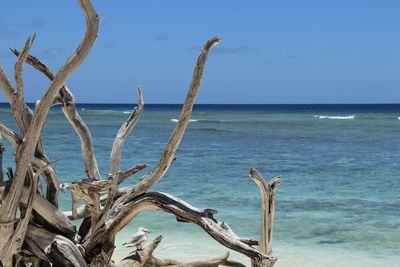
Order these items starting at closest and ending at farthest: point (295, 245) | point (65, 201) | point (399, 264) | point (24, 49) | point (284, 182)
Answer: point (24, 49) → point (399, 264) → point (295, 245) → point (65, 201) → point (284, 182)

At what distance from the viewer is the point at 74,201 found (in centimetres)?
470

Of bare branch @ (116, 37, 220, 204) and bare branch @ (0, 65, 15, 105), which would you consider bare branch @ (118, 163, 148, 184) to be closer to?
bare branch @ (116, 37, 220, 204)

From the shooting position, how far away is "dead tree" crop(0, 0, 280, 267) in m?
4.10

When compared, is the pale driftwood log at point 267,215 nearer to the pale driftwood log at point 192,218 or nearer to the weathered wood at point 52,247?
the pale driftwood log at point 192,218

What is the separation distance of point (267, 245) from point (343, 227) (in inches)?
177

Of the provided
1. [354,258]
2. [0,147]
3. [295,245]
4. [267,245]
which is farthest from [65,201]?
[267,245]

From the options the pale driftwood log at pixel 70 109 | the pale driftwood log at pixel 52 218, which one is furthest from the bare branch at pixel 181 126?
the pale driftwood log at pixel 70 109

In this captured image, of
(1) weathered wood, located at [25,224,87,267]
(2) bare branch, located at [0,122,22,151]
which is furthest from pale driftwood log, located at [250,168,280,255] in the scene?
(2) bare branch, located at [0,122,22,151]

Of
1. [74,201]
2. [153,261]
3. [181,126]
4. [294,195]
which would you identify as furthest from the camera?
[294,195]

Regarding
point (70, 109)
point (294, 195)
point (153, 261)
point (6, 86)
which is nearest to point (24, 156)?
point (6, 86)

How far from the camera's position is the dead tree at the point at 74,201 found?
161 inches

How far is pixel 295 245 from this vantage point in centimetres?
757

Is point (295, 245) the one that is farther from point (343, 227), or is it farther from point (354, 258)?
point (343, 227)

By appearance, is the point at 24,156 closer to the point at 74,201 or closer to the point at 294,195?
the point at 74,201
